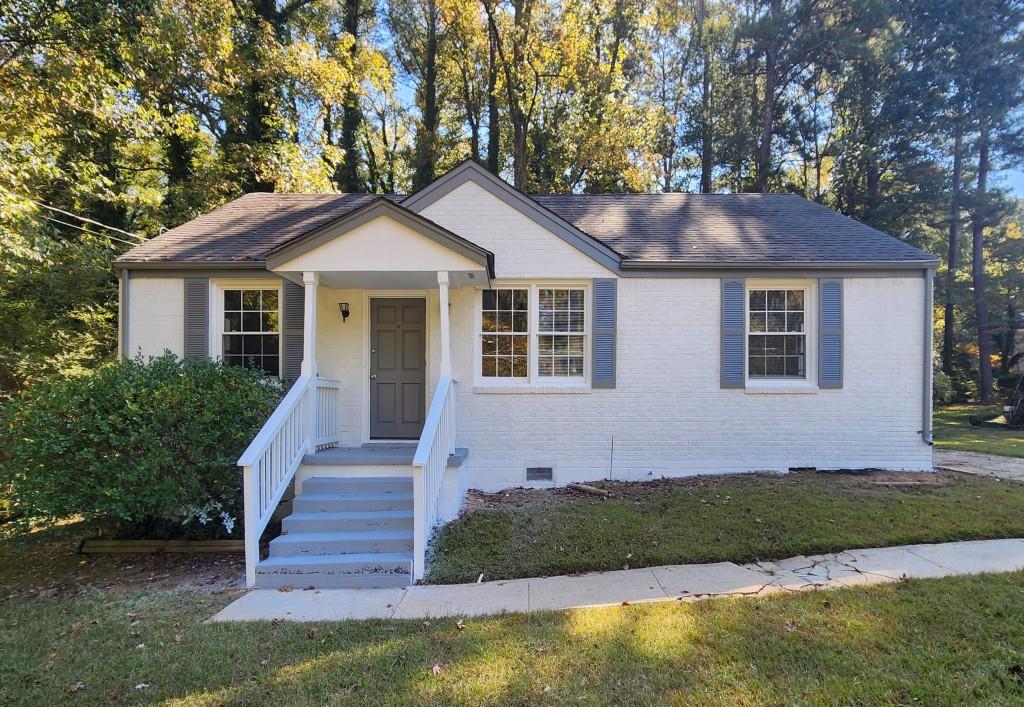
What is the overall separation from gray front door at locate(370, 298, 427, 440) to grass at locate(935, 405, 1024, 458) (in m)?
11.5

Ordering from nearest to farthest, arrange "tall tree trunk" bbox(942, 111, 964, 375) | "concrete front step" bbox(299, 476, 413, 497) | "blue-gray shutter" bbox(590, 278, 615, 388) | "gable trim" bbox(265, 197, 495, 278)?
"concrete front step" bbox(299, 476, 413, 497), "gable trim" bbox(265, 197, 495, 278), "blue-gray shutter" bbox(590, 278, 615, 388), "tall tree trunk" bbox(942, 111, 964, 375)

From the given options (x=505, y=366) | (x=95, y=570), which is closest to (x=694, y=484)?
(x=505, y=366)

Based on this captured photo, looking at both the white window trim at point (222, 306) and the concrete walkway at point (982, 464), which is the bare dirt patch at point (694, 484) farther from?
the white window trim at point (222, 306)

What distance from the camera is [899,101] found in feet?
61.5

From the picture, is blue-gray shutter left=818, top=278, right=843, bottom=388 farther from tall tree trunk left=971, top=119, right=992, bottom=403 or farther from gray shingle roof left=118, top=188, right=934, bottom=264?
tall tree trunk left=971, top=119, right=992, bottom=403

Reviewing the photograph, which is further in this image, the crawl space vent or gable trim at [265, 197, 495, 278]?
the crawl space vent

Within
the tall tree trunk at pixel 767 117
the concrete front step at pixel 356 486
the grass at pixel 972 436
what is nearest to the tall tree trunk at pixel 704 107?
the tall tree trunk at pixel 767 117

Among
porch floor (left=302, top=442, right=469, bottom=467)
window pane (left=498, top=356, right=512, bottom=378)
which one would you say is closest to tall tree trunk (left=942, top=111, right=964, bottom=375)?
window pane (left=498, top=356, right=512, bottom=378)

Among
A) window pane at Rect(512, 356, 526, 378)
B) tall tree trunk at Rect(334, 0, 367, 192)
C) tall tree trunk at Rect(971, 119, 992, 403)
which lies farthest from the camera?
tall tree trunk at Rect(971, 119, 992, 403)

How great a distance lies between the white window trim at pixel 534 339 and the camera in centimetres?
766

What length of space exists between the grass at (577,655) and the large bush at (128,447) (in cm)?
125

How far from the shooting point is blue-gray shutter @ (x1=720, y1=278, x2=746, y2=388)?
7.65 m

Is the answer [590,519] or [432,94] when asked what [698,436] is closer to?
[590,519]

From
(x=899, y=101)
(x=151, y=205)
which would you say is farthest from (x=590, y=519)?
(x=899, y=101)
